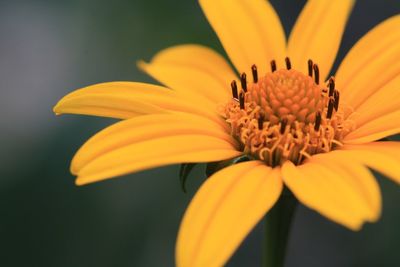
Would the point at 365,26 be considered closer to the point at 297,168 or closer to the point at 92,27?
the point at 92,27

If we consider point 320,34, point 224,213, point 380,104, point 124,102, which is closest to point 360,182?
point 224,213

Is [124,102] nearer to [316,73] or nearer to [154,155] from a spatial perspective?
[154,155]

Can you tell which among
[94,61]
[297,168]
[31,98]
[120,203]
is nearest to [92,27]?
[94,61]

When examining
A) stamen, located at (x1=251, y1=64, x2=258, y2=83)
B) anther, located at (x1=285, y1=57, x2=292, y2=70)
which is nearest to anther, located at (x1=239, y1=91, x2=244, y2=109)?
stamen, located at (x1=251, y1=64, x2=258, y2=83)

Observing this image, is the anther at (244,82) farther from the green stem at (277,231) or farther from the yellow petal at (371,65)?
the green stem at (277,231)

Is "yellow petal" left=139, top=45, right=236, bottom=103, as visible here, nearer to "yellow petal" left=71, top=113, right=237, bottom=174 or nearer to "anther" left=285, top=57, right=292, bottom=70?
"anther" left=285, top=57, right=292, bottom=70

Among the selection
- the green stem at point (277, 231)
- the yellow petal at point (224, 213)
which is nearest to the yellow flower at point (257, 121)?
the yellow petal at point (224, 213)

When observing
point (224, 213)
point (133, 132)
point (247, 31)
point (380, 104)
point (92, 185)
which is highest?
point (247, 31)
